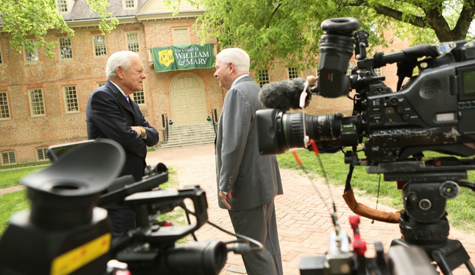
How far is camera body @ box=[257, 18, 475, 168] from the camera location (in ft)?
5.21

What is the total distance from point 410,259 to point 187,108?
2435cm

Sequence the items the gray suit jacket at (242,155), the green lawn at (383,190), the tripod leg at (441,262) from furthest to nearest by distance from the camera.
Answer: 1. the green lawn at (383,190)
2. the gray suit jacket at (242,155)
3. the tripod leg at (441,262)

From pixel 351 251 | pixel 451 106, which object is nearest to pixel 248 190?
pixel 451 106

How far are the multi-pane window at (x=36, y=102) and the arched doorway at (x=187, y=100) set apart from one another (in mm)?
8786

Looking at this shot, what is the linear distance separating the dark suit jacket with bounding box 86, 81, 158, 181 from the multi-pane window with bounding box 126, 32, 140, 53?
23.1 metres

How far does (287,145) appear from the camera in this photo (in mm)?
1849

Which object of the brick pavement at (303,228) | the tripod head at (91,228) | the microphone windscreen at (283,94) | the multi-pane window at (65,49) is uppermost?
the multi-pane window at (65,49)

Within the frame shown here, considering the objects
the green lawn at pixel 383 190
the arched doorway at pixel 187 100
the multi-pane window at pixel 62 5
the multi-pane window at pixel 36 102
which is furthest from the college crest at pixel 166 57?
the green lawn at pixel 383 190

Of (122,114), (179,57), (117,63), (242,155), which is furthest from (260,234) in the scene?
(179,57)

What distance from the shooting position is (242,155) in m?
2.77

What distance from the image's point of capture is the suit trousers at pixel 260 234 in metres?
2.73

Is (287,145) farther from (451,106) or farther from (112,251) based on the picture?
(112,251)

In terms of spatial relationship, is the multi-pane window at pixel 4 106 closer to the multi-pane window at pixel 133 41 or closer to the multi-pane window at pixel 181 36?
the multi-pane window at pixel 133 41

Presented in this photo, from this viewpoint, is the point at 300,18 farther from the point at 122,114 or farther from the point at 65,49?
the point at 65,49
